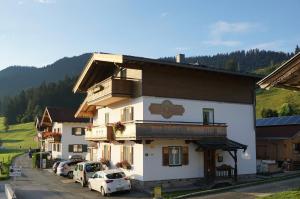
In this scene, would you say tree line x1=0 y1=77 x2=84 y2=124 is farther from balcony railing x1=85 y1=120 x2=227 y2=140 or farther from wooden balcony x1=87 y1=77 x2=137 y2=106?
balcony railing x1=85 y1=120 x2=227 y2=140

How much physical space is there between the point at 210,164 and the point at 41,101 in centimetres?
13246

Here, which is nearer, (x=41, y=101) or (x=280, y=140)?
(x=280, y=140)

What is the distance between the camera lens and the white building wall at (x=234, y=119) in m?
32.0

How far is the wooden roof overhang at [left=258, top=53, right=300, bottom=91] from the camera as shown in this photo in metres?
12.0

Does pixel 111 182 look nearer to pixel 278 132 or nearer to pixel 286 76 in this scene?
pixel 286 76

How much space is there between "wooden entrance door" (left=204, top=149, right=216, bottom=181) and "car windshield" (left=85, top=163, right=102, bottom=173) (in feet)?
28.6

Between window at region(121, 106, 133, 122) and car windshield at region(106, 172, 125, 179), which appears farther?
window at region(121, 106, 133, 122)

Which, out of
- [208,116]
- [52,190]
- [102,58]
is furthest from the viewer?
[208,116]

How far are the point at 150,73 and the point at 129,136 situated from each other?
197 inches

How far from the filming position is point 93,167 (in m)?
33.7

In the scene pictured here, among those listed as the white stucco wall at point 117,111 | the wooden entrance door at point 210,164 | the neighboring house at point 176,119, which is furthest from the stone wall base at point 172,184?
the white stucco wall at point 117,111

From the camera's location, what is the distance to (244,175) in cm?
3397

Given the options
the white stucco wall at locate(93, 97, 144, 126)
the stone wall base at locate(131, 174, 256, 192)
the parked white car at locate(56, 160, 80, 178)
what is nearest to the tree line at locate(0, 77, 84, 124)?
the parked white car at locate(56, 160, 80, 178)

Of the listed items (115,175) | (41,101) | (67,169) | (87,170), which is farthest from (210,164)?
(41,101)
